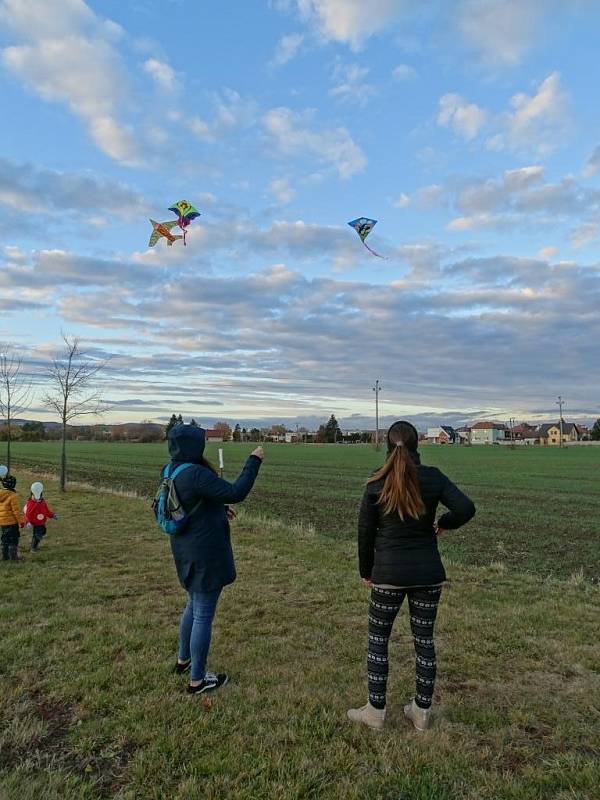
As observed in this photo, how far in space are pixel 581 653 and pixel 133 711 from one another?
3899 millimetres

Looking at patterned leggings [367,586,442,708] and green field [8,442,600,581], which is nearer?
patterned leggings [367,586,442,708]

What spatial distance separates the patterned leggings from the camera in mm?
3693

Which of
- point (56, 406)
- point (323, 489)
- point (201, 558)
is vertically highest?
point (56, 406)

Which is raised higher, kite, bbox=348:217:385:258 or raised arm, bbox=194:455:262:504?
kite, bbox=348:217:385:258

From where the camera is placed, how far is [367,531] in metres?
3.80

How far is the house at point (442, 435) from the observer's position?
163 metres

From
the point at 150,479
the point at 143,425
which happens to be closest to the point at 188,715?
the point at 150,479

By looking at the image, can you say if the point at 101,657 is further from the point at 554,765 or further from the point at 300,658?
the point at 554,765

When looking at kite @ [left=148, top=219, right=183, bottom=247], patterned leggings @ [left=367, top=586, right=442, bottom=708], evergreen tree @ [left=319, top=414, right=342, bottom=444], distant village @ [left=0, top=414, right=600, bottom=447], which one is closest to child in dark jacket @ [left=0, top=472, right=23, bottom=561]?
kite @ [left=148, top=219, right=183, bottom=247]

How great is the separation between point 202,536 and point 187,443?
70 centimetres

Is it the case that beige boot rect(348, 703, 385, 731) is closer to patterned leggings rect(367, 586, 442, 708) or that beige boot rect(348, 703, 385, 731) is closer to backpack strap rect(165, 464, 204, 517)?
patterned leggings rect(367, 586, 442, 708)

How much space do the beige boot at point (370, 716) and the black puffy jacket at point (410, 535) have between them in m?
0.86

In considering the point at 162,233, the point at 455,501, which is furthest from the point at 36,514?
the point at 455,501

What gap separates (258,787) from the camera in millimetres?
3057
